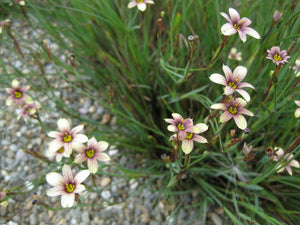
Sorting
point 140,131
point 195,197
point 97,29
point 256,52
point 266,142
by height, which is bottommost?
point 195,197

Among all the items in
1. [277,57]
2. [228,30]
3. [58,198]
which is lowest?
[58,198]

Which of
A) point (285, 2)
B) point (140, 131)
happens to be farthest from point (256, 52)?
point (140, 131)

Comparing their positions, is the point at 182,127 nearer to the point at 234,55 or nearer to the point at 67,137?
the point at 67,137

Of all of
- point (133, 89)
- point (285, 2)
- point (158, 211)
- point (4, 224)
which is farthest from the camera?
point (133, 89)

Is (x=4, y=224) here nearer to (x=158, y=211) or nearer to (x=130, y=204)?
(x=130, y=204)

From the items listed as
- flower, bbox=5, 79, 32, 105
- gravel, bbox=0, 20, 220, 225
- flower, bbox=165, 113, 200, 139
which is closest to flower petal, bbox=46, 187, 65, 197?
gravel, bbox=0, 20, 220, 225

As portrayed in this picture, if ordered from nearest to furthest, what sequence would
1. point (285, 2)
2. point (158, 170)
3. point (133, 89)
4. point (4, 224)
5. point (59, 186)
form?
point (59, 186), point (285, 2), point (4, 224), point (158, 170), point (133, 89)

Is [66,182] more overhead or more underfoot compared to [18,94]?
more underfoot

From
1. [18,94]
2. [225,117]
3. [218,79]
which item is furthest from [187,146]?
[18,94]
